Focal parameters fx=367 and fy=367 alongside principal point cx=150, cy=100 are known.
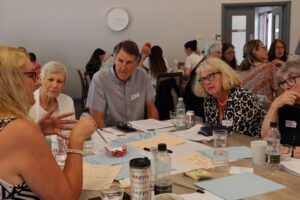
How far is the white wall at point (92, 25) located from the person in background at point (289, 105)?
596cm

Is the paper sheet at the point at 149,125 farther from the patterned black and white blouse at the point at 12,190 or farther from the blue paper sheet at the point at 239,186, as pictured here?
the patterned black and white blouse at the point at 12,190

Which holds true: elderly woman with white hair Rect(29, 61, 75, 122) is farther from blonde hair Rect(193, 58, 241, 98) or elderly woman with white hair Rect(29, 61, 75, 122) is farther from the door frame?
Result: the door frame

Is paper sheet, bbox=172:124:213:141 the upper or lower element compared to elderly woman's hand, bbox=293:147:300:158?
lower

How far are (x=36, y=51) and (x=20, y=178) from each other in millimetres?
7497

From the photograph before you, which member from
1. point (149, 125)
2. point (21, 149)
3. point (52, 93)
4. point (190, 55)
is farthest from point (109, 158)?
point (190, 55)

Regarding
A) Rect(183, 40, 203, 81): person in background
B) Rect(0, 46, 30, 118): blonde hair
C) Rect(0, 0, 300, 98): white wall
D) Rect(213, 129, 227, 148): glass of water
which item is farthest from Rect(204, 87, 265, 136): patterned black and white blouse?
Rect(0, 0, 300, 98): white wall

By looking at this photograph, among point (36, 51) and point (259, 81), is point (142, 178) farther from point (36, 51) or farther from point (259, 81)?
point (36, 51)

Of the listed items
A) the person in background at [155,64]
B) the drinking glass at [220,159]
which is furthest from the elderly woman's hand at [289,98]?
the person in background at [155,64]

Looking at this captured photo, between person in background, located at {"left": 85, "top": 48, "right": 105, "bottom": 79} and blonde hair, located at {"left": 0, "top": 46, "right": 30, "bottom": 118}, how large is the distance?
6.11 meters

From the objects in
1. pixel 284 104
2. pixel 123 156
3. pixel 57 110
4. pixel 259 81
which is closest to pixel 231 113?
pixel 284 104

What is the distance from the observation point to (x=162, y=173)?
1682 mm

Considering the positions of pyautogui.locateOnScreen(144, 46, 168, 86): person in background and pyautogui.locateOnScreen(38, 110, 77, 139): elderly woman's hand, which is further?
pyautogui.locateOnScreen(144, 46, 168, 86): person in background

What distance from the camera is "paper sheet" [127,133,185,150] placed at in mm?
2348

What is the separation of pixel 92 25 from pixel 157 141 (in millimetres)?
6355
